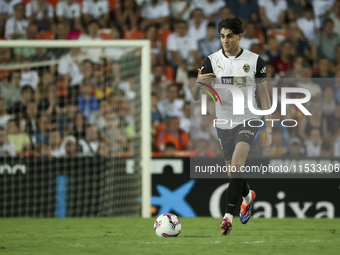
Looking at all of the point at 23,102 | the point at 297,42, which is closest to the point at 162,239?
the point at 23,102

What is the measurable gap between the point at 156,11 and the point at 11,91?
13.6ft

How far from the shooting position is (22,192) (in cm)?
909

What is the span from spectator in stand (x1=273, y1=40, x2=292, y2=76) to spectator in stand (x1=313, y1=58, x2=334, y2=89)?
2.04ft

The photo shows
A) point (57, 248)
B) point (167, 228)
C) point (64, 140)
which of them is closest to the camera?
point (57, 248)

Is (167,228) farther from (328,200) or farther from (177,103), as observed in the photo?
(177,103)

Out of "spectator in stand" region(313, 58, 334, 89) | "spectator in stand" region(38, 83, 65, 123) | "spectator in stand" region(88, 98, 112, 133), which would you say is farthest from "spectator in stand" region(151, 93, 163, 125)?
"spectator in stand" region(313, 58, 334, 89)

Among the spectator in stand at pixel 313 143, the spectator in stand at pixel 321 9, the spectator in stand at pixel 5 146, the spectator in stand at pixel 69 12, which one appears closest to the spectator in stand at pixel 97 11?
the spectator in stand at pixel 69 12

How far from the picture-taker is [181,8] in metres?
13.1

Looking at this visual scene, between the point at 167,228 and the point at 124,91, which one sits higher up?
the point at 124,91

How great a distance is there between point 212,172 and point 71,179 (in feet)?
7.46

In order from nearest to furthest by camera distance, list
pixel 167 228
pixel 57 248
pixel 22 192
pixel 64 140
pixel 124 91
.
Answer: pixel 57 248
pixel 167 228
pixel 22 192
pixel 64 140
pixel 124 91

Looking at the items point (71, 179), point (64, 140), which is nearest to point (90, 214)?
point (71, 179)

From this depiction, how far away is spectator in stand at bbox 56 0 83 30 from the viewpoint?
1254 centimetres

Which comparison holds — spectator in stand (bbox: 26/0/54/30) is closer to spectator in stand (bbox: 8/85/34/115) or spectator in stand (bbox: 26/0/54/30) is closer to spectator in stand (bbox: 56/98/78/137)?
spectator in stand (bbox: 8/85/34/115)
